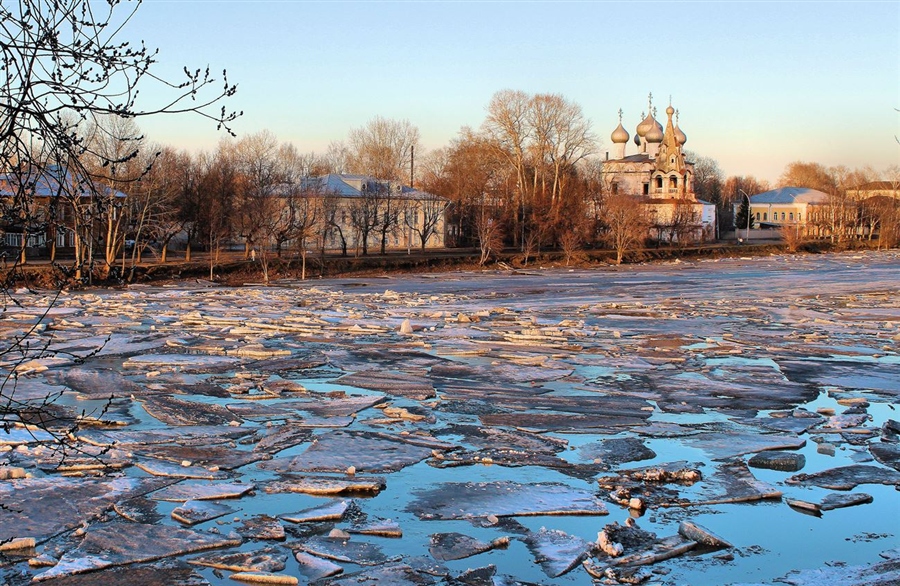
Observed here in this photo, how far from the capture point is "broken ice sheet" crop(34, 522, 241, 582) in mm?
6184

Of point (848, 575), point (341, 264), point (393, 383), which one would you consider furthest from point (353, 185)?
point (848, 575)

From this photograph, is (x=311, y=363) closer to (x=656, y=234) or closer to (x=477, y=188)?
(x=477, y=188)

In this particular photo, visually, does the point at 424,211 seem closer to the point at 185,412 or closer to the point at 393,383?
the point at 393,383

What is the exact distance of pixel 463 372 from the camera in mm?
13867

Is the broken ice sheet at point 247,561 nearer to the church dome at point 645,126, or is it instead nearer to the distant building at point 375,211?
the distant building at point 375,211

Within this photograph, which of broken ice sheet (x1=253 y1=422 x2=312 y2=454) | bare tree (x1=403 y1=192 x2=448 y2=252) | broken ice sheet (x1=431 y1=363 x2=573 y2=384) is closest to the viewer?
broken ice sheet (x1=253 y1=422 x2=312 y2=454)

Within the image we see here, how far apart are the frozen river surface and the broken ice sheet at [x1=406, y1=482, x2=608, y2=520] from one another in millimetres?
28

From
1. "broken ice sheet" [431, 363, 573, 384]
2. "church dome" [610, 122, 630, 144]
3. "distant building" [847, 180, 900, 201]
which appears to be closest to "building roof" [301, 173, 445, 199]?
"church dome" [610, 122, 630, 144]

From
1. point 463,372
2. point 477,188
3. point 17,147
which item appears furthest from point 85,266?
point 477,188

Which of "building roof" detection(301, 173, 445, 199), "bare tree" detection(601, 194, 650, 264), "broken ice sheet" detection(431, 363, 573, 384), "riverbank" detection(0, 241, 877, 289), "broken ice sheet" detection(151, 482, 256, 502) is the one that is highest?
"building roof" detection(301, 173, 445, 199)

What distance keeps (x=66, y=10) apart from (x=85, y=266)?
4.32 ft

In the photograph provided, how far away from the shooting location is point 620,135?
300ft

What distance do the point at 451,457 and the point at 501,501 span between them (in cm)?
142

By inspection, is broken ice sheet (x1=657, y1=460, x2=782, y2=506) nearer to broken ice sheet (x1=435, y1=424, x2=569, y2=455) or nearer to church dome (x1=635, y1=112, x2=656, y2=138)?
broken ice sheet (x1=435, y1=424, x2=569, y2=455)
